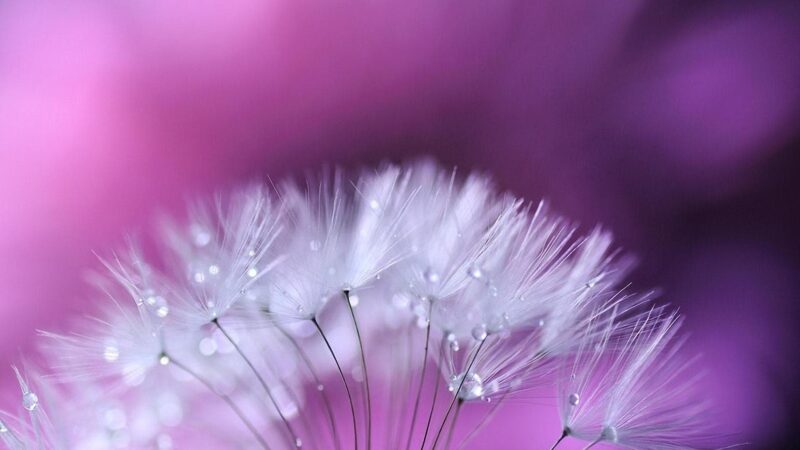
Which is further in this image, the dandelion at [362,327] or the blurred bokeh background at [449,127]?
the blurred bokeh background at [449,127]

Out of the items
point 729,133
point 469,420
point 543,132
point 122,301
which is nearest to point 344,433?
point 469,420

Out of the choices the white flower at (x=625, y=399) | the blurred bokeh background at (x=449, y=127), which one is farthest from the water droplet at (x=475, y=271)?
the blurred bokeh background at (x=449, y=127)

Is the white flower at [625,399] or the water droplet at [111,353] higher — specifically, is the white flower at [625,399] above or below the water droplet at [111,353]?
below

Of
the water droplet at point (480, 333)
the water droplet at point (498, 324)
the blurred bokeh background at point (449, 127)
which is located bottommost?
the water droplet at point (480, 333)

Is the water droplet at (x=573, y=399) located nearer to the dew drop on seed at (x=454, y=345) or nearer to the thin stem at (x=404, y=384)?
the dew drop on seed at (x=454, y=345)

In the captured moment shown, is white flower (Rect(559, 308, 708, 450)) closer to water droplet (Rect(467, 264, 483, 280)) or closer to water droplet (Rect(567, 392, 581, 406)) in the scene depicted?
water droplet (Rect(567, 392, 581, 406))

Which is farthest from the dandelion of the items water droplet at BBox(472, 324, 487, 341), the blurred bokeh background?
the blurred bokeh background

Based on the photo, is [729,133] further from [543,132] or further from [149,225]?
[149,225]
